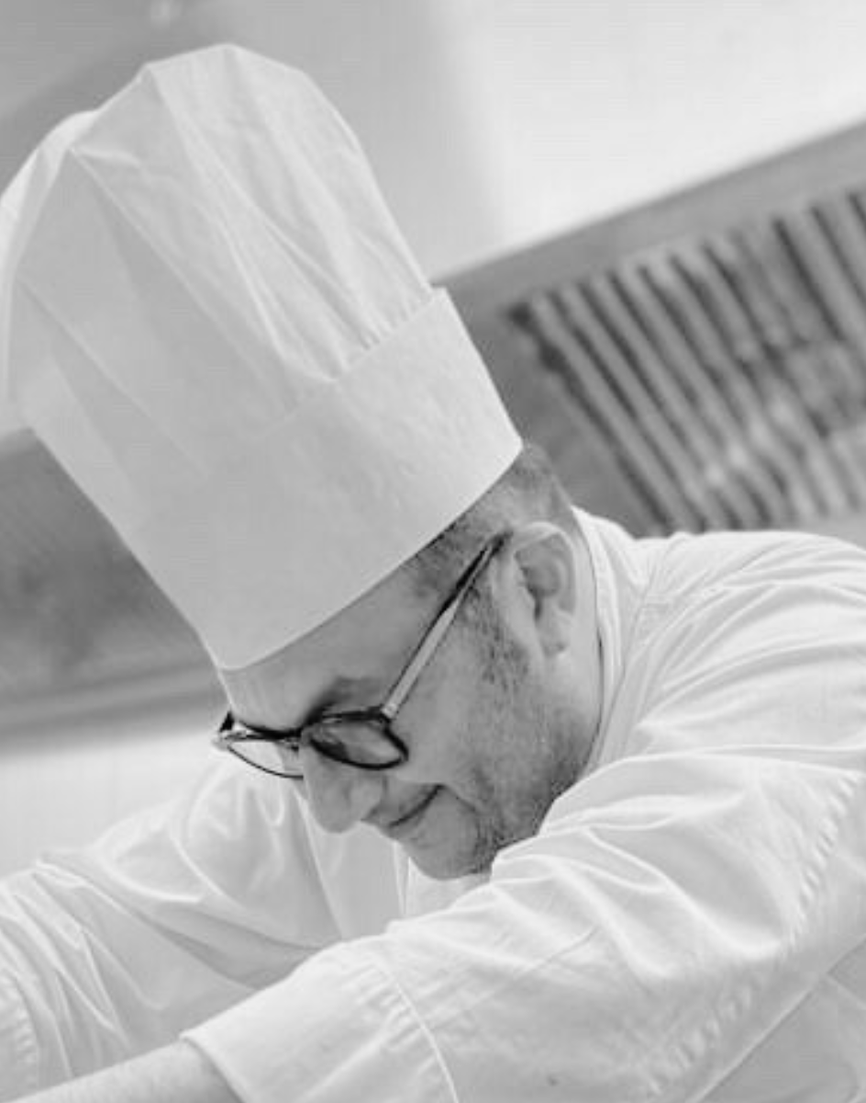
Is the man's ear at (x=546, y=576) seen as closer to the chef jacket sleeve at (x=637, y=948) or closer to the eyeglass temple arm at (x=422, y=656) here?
the eyeglass temple arm at (x=422, y=656)

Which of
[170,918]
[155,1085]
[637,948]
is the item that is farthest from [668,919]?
[170,918]

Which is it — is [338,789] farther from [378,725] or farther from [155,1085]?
[155,1085]

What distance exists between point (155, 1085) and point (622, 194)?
3.40 ft

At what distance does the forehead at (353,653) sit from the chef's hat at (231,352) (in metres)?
0.01

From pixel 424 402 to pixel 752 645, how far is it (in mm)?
278

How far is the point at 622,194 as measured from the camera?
65.6 inches

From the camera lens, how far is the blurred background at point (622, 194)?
161cm

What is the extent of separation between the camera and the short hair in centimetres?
121

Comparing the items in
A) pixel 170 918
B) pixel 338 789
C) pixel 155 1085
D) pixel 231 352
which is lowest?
pixel 170 918

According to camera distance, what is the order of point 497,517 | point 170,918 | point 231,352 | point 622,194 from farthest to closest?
point 622,194 → point 170,918 → point 497,517 → point 231,352

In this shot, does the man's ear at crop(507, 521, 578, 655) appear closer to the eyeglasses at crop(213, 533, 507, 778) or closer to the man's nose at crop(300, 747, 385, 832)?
the eyeglasses at crop(213, 533, 507, 778)

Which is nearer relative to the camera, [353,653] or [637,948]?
[637,948]

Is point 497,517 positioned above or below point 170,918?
above

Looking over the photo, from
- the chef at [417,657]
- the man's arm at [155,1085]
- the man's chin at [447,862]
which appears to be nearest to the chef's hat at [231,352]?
the chef at [417,657]
